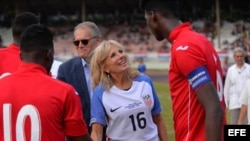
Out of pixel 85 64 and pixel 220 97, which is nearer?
pixel 220 97

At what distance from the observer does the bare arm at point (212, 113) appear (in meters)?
3.70

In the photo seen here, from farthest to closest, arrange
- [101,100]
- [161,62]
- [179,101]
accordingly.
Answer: [161,62], [101,100], [179,101]

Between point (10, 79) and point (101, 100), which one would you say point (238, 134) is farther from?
point (10, 79)

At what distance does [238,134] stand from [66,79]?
A: 176 centimetres

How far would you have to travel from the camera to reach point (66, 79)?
5906mm

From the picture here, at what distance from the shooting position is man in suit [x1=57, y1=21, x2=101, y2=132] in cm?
581

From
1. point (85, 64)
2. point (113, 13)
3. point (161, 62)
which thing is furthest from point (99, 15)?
point (85, 64)

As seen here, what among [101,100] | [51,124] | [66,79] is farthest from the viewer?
[66,79]

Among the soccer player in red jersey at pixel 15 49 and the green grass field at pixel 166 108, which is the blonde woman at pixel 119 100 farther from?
the green grass field at pixel 166 108

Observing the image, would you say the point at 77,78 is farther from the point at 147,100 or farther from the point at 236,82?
the point at 236,82

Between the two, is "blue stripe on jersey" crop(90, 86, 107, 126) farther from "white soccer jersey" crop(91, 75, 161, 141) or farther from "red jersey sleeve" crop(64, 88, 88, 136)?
"red jersey sleeve" crop(64, 88, 88, 136)

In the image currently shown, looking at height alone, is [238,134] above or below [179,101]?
below

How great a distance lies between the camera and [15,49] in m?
5.57

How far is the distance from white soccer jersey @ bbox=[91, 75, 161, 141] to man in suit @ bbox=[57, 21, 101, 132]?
2.28ft
